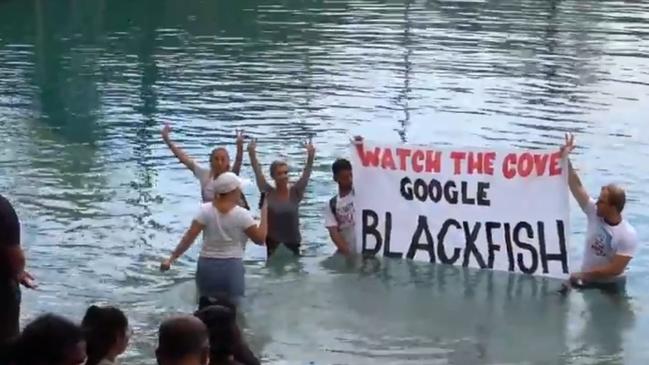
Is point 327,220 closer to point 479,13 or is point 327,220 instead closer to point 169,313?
point 169,313

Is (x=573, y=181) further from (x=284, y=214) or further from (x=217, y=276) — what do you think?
(x=217, y=276)

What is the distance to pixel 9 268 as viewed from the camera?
693 cm

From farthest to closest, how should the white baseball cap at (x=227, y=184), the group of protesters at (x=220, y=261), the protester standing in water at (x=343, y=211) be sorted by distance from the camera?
1. the protester standing in water at (x=343, y=211)
2. the white baseball cap at (x=227, y=184)
3. the group of protesters at (x=220, y=261)

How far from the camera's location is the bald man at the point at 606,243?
11.1 m

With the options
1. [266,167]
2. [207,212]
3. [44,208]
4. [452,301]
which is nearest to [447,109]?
[266,167]

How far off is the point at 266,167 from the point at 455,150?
5.25 m

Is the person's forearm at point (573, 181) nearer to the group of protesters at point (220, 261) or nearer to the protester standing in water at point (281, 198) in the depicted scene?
the group of protesters at point (220, 261)

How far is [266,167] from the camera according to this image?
16797 millimetres

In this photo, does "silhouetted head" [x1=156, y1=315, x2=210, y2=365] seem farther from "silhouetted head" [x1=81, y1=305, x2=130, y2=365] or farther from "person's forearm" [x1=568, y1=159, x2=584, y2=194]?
"person's forearm" [x1=568, y1=159, x2=584, y2=194]

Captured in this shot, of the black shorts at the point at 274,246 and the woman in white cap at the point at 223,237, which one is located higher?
the woman in white cap at the point at 223,237

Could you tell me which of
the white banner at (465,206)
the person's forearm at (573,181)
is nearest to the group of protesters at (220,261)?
the person's forearm at (573,181)

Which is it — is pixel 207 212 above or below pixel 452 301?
above

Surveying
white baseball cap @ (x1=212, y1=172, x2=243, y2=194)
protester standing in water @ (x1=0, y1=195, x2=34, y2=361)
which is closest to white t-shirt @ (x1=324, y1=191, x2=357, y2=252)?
white baseball cap @ (x1=212, y1=172, x2=243, y2=194)

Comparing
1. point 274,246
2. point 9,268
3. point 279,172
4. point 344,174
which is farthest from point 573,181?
point 9,268
